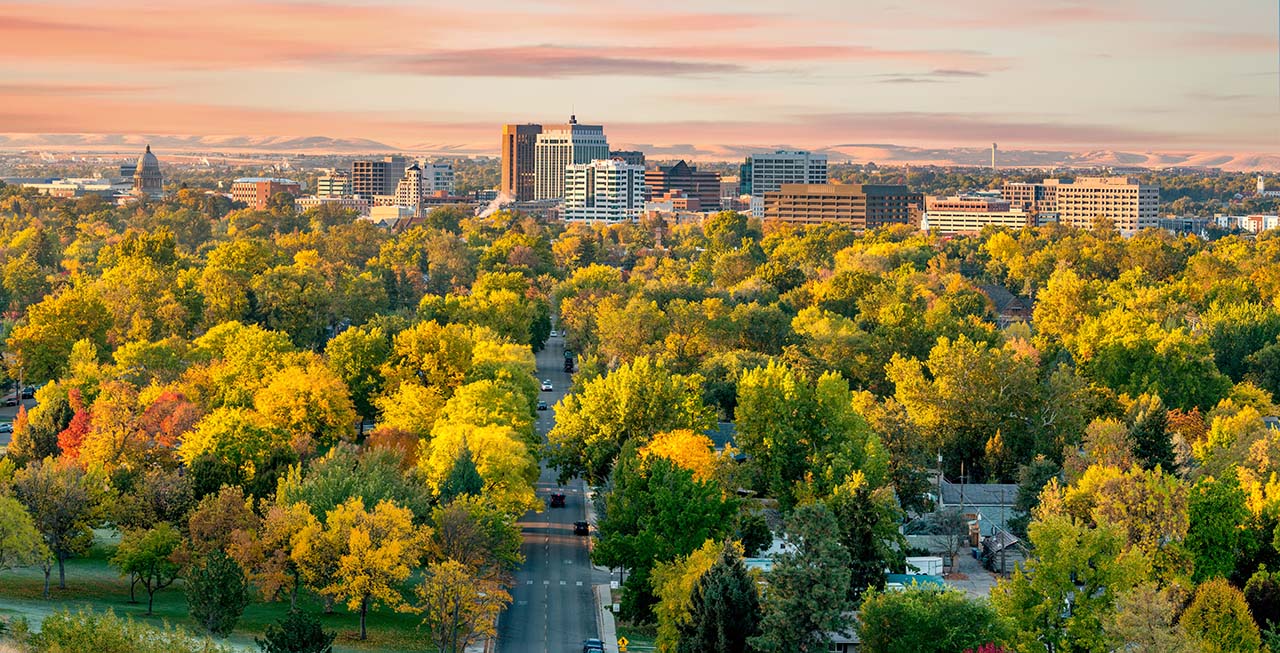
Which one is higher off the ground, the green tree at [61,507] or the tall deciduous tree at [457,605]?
the green tree at [61,507]

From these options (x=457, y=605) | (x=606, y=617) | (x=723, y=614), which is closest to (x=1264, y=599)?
(x=723, y=614)

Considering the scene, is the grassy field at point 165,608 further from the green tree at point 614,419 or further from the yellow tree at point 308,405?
the yellow tree at point 308,405

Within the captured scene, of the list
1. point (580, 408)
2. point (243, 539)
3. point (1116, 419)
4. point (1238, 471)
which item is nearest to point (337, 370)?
point (580, 408)

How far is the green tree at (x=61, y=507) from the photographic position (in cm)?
5347

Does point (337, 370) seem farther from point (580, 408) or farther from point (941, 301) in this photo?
point (941, 301)

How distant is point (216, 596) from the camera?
4653cm

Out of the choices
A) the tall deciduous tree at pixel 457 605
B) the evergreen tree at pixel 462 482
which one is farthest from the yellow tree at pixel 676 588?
the evergreen tree at pixel 462 482

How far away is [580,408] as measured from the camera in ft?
233

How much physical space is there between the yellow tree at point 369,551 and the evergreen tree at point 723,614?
31.4 ft

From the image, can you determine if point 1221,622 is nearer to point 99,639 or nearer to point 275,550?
point 275,550

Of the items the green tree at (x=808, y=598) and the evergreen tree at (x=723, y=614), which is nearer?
the green tree at (x=808, y=598)

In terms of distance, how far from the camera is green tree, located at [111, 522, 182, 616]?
5141 cm

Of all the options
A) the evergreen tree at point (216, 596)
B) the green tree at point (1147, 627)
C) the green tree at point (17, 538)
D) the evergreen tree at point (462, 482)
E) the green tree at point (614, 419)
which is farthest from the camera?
the green tree at point (614, 419)

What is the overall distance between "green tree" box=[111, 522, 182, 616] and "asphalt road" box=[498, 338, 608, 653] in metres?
10.2
